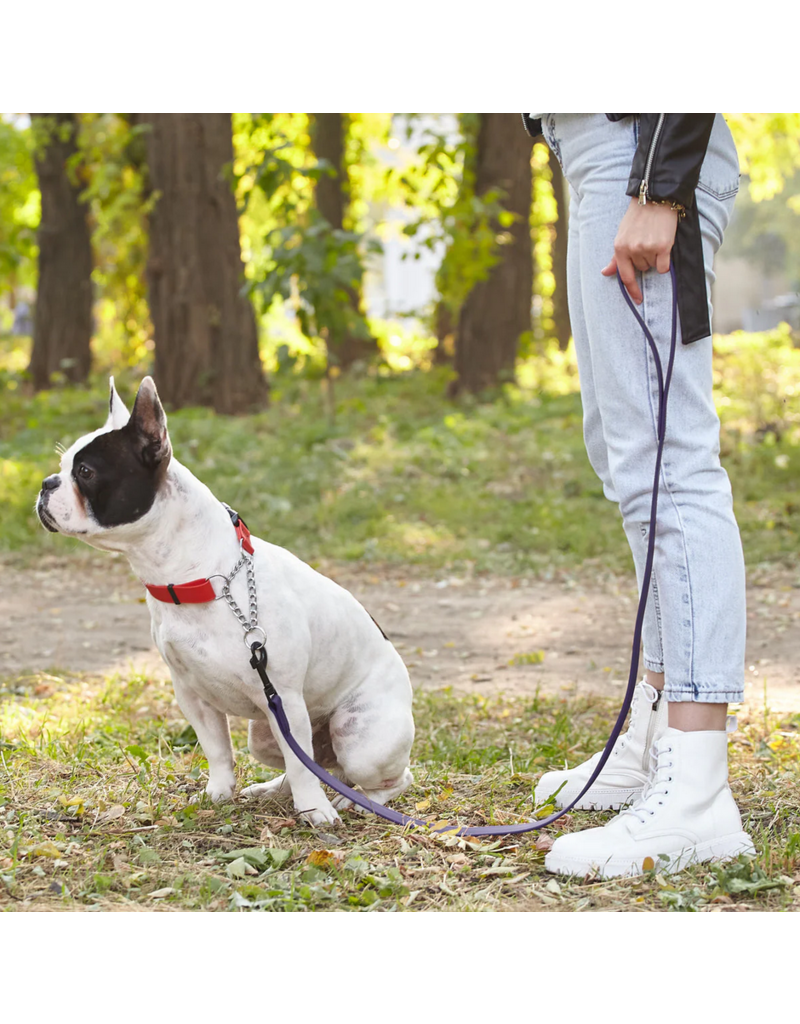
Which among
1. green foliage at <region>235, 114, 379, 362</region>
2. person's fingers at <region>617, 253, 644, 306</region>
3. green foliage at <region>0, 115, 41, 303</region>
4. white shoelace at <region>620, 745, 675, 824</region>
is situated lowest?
white shoelace at <region>620, 745, 675, 824</region>

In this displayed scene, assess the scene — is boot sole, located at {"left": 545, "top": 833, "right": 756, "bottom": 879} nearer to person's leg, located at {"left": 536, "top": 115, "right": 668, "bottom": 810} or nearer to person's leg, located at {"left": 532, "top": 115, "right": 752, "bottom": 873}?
person's leg, located at {"left": 532, "top": 115, "right": 752, "bottom": 873}

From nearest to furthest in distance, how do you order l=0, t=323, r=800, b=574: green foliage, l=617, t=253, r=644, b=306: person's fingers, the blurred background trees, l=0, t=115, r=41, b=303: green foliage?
l=617, t=253, r=644, b=306: person's fingers < l=0, t=323, r=800, b=574: green foliage < the blurred background trees < l=0, t=115, r=41, b=303: green foliage

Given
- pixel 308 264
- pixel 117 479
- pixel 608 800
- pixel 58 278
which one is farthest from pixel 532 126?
pixel 58 278

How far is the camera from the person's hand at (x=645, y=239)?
7.55 feet

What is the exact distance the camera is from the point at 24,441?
983cm

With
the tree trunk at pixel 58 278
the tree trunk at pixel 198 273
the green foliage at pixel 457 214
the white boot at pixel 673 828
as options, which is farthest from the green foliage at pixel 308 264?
the white boot at pixel 673 828

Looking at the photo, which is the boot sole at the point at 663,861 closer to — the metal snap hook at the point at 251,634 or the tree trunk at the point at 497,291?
the metal snap hook at the point at 251,634

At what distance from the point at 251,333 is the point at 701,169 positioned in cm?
847

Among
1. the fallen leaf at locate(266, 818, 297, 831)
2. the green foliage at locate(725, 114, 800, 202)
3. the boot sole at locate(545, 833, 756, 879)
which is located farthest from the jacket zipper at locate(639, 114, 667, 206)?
the green foliage at locate(725, 114, 800, 202)

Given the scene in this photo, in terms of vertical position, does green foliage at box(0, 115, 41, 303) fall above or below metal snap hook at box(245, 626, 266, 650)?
above

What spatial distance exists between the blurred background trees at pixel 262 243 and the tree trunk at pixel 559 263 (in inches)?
2.6

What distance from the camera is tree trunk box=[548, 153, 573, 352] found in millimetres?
15812

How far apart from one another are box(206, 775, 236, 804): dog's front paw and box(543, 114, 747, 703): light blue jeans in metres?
1.20
